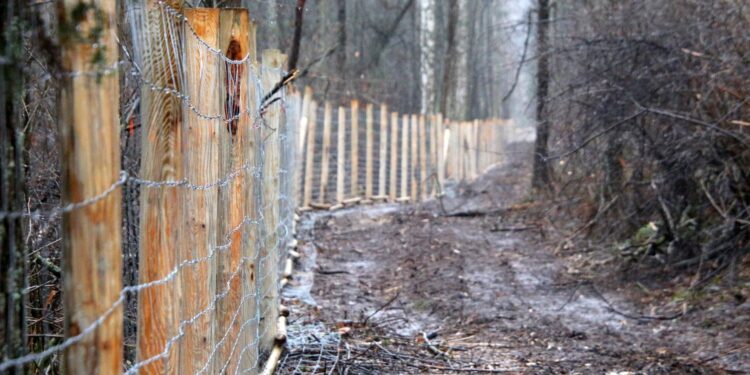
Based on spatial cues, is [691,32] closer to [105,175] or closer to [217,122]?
[217,122]

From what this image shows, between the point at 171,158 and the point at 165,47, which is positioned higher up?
the point at 165,47

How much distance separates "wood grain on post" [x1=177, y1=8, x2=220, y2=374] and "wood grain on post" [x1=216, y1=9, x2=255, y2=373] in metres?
0.20

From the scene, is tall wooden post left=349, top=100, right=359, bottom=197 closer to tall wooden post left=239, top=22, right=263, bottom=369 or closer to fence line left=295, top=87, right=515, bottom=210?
fence line left=295, top=87, right=515, bottom=210

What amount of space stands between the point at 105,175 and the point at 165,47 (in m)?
0.92

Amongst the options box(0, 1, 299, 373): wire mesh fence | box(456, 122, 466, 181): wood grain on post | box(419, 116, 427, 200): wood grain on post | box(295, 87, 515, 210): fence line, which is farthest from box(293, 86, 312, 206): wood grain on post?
box(0, 1, 299, 373): wire mesh fence

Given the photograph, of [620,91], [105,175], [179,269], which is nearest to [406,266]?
[620,91]

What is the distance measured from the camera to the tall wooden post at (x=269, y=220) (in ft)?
18.0

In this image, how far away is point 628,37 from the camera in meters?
8.96

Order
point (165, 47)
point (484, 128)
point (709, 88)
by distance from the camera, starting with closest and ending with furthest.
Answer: point (165, 47) < point (709, 88) < point (484, 128)

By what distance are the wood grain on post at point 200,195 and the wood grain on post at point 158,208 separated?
14cm

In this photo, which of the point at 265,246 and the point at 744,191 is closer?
the point at 265,246

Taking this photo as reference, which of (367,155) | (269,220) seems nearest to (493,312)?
(269,220)

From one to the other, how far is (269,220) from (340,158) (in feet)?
35.4

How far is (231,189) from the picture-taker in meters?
3.93
